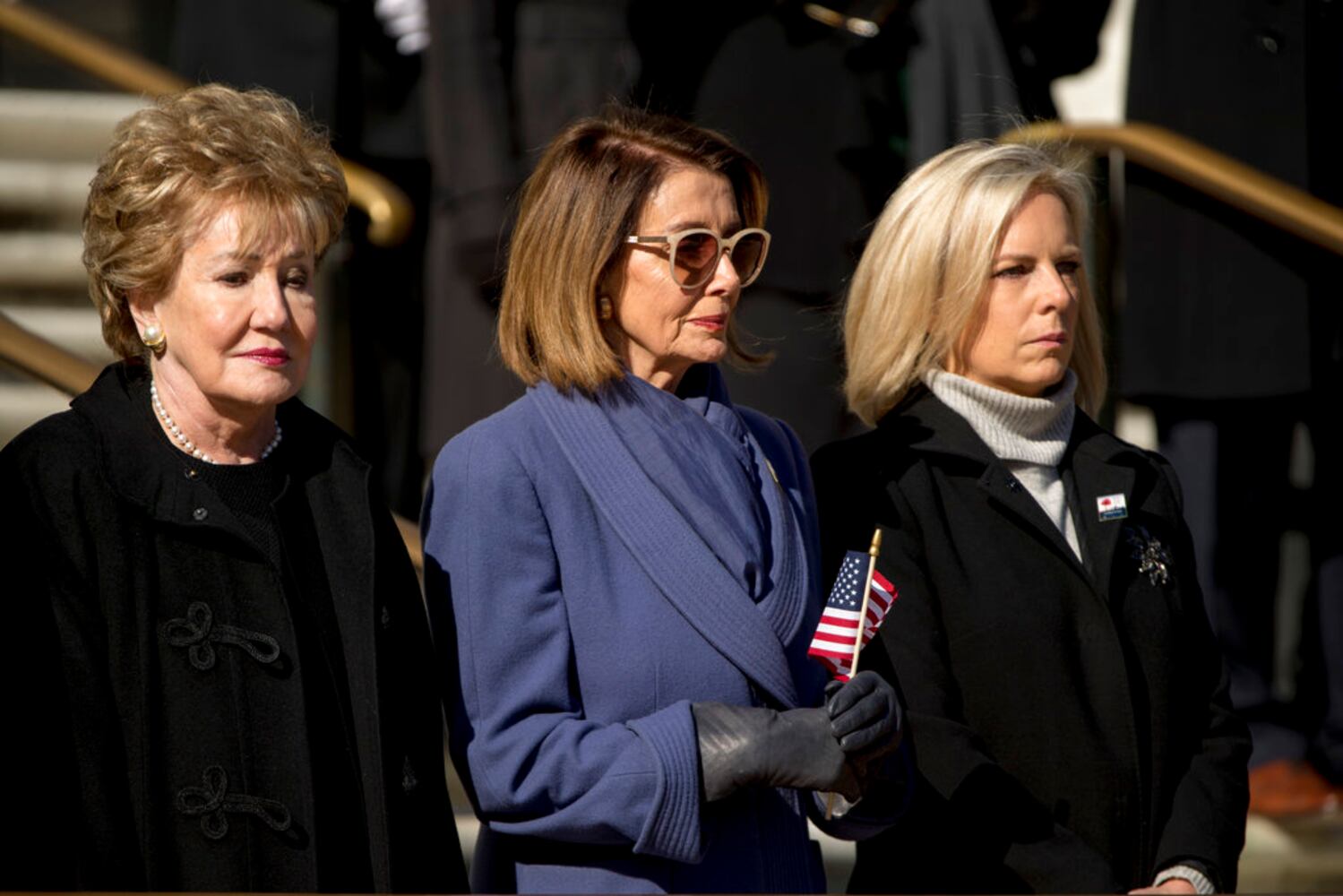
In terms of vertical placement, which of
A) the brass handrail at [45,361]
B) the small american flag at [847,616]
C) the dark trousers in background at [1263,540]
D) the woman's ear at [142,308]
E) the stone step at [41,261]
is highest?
the woman's ear at [142,308]

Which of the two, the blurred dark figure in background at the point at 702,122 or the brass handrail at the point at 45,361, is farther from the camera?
the blurred dark figure in background at the point at 702,122

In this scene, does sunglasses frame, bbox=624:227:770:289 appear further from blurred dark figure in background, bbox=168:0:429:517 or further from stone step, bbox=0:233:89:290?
stone step, bbox=0:233:89:290

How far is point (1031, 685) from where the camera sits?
3281 millimetres

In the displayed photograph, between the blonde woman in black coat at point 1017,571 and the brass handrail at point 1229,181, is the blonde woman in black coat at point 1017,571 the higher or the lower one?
the lower one

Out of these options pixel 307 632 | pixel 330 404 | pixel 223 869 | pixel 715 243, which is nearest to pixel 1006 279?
pixel 715 243

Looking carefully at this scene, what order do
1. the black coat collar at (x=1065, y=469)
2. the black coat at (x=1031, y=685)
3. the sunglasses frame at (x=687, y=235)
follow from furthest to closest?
1. the black coat collar at (x=1065, y=469)
2. the black coat at (x=1031, y=685)
3. the sunglasses frame at (x=687, y=235)

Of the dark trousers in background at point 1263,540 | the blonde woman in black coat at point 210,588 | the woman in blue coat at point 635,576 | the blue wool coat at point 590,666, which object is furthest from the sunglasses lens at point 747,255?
the dark trousers in background at point 1263,540

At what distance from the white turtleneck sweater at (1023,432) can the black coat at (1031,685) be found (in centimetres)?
3

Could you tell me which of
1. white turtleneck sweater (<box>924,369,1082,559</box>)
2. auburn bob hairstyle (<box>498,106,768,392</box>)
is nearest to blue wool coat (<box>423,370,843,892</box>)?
auburn bob hairstyle (<box>498,106,768,392</box>)

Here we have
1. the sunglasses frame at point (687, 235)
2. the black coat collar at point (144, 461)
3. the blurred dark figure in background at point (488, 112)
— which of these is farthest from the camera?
the blurred dark figure in background at point (488, 112)

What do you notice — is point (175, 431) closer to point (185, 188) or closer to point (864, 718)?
point (185, 188)

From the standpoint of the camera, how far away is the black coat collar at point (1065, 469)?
3389 mm

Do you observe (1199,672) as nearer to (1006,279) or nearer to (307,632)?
(1006,279)

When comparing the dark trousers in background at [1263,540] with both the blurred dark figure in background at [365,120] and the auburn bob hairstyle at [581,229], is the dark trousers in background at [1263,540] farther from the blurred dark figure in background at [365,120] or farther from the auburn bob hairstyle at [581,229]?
the auburn bob hairstyle at [581,229]
